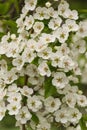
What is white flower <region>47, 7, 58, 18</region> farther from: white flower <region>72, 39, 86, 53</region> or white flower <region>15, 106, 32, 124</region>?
white flower <region>15, 106, 32, 124</region>

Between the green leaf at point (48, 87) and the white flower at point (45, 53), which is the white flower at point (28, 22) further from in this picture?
the green leaf at point (48, 87)

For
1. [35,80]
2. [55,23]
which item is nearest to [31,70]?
[35,80]

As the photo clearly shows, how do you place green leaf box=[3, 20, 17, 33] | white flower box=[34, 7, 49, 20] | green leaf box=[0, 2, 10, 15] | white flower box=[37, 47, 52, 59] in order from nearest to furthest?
white flower box=[37, 47, 52, 59] < white flower box=[34, 7, 49, 20] < green leaf box=[3, 20, 17, 33] < green leaf box=[0, 2, 10, 15]

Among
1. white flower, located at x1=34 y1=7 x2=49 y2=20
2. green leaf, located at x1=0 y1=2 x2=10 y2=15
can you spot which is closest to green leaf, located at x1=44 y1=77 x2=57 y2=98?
white flower, located at x1=34 y1=7 x2=49 y2=20

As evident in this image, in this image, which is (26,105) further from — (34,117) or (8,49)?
(8,49)

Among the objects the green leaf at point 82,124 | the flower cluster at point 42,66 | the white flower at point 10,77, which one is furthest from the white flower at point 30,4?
the green leaf at point 82,124

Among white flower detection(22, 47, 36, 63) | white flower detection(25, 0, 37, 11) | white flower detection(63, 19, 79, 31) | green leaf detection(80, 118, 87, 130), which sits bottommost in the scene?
green leaf detection(80, 118, 87, 130)

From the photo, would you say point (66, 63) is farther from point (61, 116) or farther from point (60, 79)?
point (61, 116)

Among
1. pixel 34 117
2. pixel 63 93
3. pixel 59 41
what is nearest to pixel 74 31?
pixel 59 41
